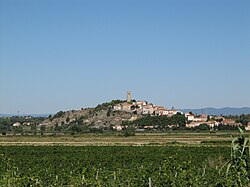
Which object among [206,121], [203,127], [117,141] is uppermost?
[206,121]

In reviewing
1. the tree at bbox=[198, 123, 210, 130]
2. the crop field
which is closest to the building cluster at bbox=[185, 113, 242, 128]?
the tree at bbox=[198, 123, 210, 130]

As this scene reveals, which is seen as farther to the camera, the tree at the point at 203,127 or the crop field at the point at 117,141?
the tree at the point at 203,127

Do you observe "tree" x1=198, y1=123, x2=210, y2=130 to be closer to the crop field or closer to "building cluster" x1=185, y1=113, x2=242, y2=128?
"building cluster" x1=185, y1=113, x2=242, y2=128

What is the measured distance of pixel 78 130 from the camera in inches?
6033

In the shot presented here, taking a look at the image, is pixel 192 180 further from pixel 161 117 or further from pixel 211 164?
pixel 161 117

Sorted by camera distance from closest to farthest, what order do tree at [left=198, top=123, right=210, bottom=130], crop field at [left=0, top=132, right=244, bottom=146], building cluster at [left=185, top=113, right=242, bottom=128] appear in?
crop field at [left=0, top=132, right=244, bottom=146] → tree at [left=198, top=123, right=210, bottom=130] → building cluster at [left=185, top=113, right=242, bottom=128]

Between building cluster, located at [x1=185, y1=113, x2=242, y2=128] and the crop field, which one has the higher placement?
building cluster, located at [x1=185, y1=113, x2=242, y2=128]

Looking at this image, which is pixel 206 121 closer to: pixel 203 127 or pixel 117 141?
pixel 203 127

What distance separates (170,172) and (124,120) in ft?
585

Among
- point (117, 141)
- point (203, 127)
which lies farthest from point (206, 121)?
point (117, 141)

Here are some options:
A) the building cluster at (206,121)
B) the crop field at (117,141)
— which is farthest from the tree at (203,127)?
the crop field at (117,141)

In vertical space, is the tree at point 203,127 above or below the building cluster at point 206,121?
below

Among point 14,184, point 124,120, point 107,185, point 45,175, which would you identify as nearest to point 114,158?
point 45,175

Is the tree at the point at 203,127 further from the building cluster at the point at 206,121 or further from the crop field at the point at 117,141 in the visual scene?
the crop field at the point at 117,141
